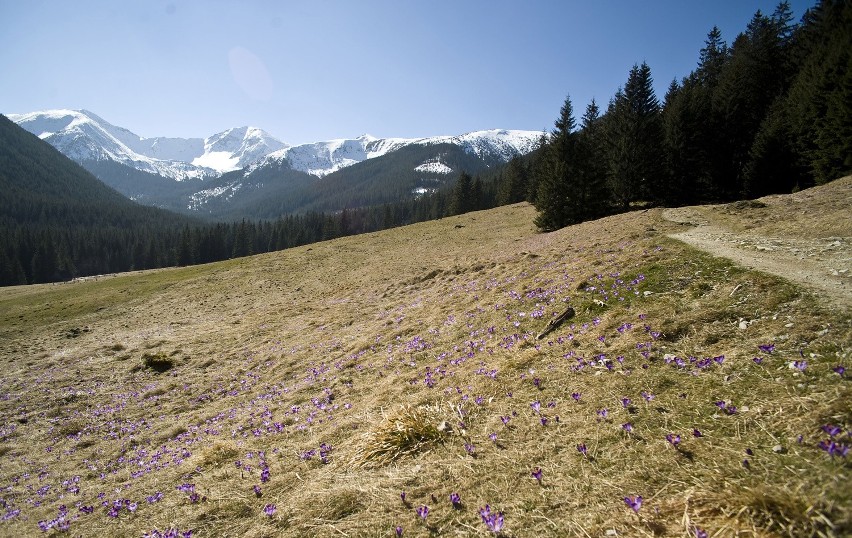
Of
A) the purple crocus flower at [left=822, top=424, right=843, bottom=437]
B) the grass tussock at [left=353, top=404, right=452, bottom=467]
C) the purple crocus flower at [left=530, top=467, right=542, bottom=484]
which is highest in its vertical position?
the purple crocus flower at [left=822, top=424, right=843, bottom=437]

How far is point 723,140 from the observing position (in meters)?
48.5

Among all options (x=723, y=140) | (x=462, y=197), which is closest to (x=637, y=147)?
(x=723, y=140)

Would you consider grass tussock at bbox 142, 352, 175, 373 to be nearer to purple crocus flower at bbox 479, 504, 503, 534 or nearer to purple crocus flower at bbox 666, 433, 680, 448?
purple crocus flower at bbox 479, 504, 503, 534

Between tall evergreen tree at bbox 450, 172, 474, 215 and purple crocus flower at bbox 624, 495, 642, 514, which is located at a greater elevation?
tall evergreen tree at bbox 450, 172, 474, 215

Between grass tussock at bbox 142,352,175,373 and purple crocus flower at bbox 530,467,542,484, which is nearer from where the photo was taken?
purple crocus flower at bbox 530,467,542,484

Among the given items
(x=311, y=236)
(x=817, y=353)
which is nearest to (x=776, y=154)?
(x=817, y=353)

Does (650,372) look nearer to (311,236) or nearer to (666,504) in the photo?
(666,504)

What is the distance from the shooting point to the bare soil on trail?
7.72 meters

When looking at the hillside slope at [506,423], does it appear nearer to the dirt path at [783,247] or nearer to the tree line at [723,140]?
the dirt path at [783,247]

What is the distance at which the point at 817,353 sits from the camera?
506 centimetres

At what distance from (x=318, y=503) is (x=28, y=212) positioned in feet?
974

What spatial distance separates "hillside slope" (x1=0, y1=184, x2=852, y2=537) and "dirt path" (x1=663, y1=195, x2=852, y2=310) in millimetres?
611

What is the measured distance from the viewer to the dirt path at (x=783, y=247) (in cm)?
729

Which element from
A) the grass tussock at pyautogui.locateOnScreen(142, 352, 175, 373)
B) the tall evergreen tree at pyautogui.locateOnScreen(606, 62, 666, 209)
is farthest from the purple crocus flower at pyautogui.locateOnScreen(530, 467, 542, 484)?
the tall evergreen tree at pyautogui.locateOnScreen(606, 62, 666, 209)
